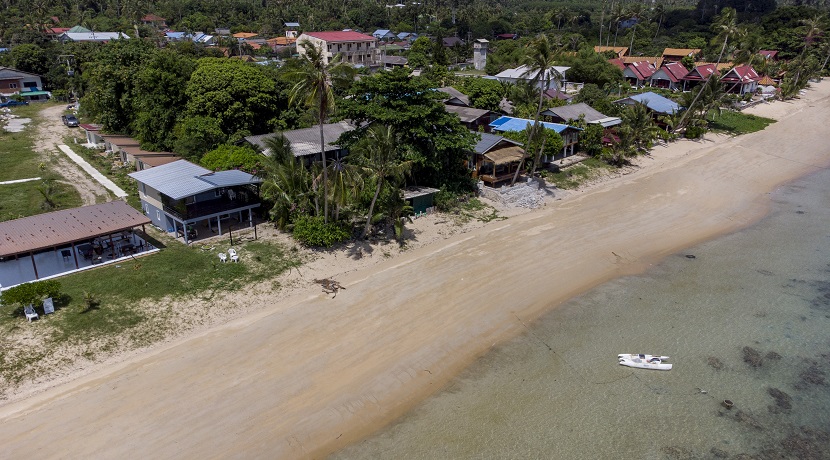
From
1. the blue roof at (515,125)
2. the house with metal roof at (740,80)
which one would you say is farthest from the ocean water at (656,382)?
the house with metal roof at (740,80)

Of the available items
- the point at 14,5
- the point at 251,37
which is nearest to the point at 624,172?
the point at 251,37

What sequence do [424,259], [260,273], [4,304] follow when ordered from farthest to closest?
1. [424,259]
2. [260,273]
3. [4,304]

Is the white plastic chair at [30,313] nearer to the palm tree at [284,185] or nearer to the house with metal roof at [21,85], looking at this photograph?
the palm tree at [284,185]

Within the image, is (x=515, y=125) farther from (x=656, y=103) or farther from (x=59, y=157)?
(x=59, y=157)

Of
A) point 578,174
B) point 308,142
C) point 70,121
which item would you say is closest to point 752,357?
point 578,174

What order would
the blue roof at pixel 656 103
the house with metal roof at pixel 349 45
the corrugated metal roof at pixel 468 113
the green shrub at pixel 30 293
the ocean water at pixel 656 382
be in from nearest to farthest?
the ocean water at pixel 656 382
the green shrub at pixel 30 293
the corrugated metal roof at pixel 468 113
the blue roof at pixel 656 103
the house with metal roof at pixel 349 45

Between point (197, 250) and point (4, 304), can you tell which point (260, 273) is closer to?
point (197, 250)
